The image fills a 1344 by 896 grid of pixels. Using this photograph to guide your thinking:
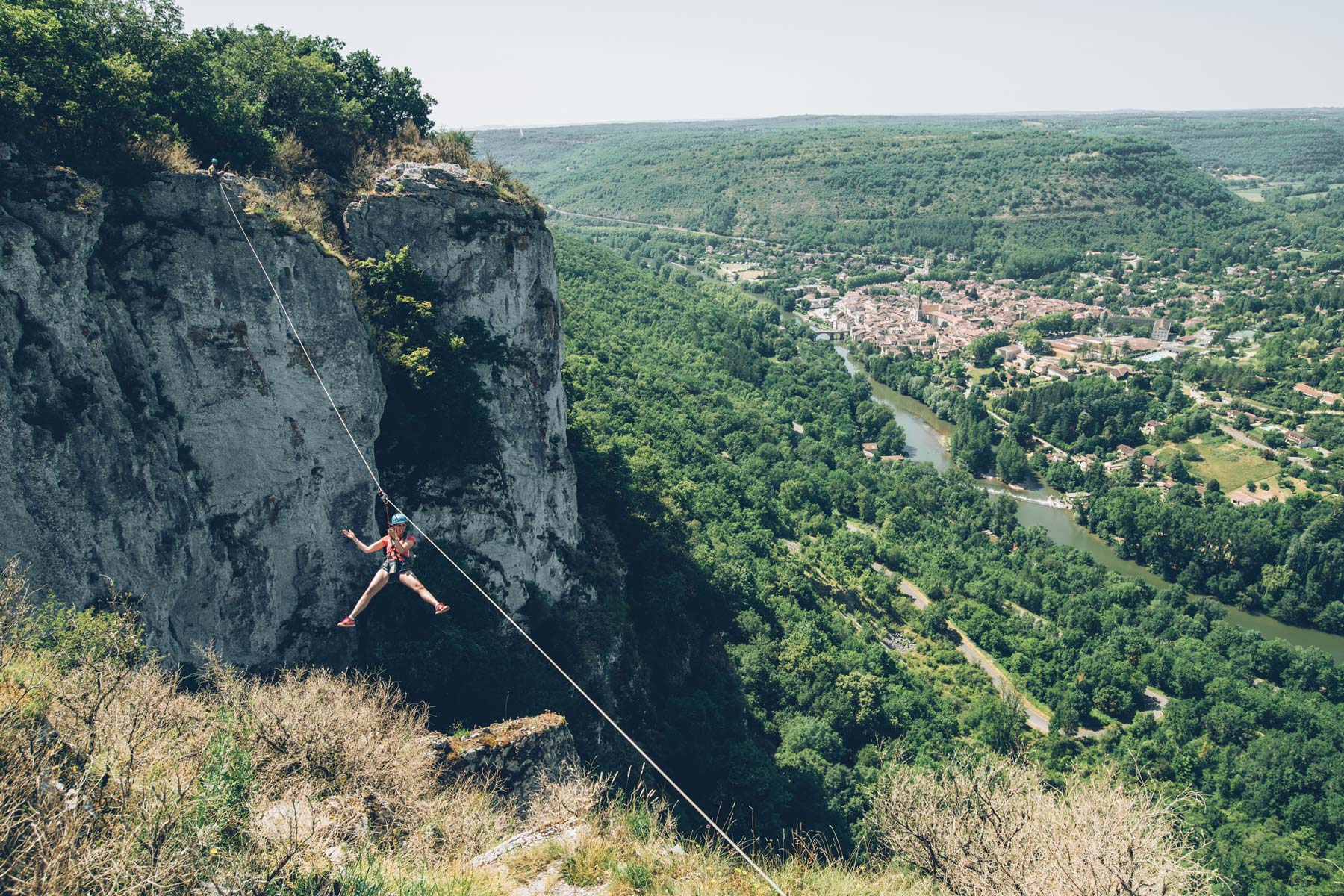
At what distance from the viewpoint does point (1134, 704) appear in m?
35.6

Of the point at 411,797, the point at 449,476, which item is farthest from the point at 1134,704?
the point at 411,797

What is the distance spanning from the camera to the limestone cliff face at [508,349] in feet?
59.9

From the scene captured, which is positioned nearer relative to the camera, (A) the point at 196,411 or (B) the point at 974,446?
(A) the point at 196,411

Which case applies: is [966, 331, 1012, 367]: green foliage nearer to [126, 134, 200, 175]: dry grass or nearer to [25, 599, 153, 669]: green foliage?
[126, 134, 200, 175]: dry grass

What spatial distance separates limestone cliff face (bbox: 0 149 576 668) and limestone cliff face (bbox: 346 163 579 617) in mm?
78

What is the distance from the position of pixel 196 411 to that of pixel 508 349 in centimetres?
803

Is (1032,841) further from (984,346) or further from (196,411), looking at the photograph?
(984,346)

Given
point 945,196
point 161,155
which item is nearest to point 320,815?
point 161,155

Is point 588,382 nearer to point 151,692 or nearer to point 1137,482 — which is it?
point 151,692

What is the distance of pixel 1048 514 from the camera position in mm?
58188

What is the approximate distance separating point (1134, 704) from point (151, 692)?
3990cm

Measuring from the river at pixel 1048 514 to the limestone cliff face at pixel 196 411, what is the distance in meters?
48.0

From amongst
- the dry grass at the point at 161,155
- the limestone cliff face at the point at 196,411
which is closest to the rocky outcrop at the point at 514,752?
the limestone cliff face at the point at 196,411

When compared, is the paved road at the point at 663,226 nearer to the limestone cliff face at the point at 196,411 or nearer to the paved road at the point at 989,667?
the paved road at the point at 989,667
